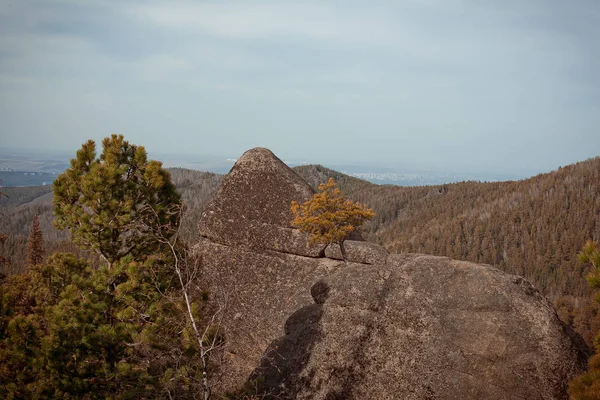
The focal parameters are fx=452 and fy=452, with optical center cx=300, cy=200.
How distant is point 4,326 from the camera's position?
13250 millimetres

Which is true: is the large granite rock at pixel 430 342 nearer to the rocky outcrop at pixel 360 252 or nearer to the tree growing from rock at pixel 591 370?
the tree growing from rock at pixel 591 370

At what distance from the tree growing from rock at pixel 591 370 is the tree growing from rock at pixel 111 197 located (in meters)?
14.2

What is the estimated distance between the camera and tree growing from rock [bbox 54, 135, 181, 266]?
18.3m

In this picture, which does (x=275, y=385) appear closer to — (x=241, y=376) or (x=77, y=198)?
(x=241, y=376)

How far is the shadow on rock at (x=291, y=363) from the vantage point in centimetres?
1421

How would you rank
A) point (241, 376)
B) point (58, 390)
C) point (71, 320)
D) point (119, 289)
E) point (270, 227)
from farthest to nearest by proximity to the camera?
point (270, 227) < point (241, 376) < point (119, 289) < point (71, 320) < point (58, 390)

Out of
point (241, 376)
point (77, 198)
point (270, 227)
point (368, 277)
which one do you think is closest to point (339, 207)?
point (270, 227)

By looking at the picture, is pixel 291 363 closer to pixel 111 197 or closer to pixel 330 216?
pixel 330 216

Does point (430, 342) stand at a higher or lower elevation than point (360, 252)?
lower

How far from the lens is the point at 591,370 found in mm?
10188

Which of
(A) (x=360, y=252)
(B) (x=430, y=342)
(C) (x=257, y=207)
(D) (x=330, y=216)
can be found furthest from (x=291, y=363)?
(C) (x=257, y=207)

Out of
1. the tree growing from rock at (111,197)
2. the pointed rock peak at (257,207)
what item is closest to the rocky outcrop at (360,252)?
the pointed rock peak at (257,207)

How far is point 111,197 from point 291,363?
10003 mm

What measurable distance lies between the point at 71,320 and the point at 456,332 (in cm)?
1190
